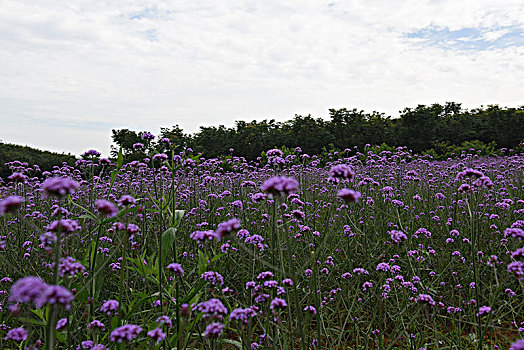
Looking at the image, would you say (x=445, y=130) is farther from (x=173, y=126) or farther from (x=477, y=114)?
(x=173, y=126)

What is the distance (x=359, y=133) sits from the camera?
1864 centimetres

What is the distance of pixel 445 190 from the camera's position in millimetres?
7734

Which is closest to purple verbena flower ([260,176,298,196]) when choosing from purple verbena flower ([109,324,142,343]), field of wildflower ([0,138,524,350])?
field of wildflower ([0,138,524,350])

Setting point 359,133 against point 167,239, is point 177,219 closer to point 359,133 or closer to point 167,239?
point 167,239

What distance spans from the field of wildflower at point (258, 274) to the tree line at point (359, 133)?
10.4 meters

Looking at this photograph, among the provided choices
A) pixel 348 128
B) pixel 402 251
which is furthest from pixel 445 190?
pixel 348 128

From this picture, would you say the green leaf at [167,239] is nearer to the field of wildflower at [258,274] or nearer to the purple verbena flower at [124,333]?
the field of wildflower at [258,274]

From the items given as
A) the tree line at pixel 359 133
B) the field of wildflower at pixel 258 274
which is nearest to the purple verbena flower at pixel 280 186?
the field of wildflower at pixel 258 274

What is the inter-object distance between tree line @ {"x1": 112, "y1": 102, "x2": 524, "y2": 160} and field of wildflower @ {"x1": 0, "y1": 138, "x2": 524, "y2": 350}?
1042 cm

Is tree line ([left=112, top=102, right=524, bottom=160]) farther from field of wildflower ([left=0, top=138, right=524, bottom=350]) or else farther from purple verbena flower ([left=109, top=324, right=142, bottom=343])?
purple verbena flower ([left=109, top=324, right=142, bottom=343])

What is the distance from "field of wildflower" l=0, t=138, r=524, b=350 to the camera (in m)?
1.91

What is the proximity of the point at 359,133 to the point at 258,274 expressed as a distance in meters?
15.9

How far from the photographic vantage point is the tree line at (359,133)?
18.1m

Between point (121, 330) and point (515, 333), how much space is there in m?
3.63
